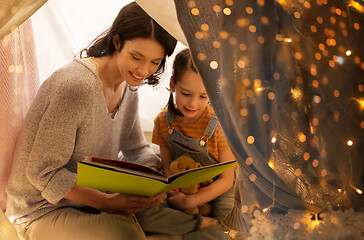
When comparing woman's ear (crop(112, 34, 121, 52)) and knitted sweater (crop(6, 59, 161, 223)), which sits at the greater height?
woman's ear (crop(112, 34, 121, 52))

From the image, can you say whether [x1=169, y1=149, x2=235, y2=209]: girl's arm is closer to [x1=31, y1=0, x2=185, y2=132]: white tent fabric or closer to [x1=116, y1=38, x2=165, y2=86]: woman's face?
[x1=116, y1=38, x2=165, y2=86]: woman's face

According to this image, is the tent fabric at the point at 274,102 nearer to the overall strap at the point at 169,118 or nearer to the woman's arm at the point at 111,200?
the woman's arm at the point at 111,200

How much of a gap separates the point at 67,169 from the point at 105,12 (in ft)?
2.27

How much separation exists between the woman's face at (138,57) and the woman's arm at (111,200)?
0.33 meters

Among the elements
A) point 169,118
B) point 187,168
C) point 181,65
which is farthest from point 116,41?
point 187,168

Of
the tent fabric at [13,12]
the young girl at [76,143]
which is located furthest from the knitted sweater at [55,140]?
the tent fabric at [13,12]

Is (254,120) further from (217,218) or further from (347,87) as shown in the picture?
(217,218)

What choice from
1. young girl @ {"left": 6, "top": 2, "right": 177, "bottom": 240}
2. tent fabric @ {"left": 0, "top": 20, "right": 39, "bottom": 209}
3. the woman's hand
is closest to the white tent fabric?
tent fabric @ {"left": 0, "top": 20, "right": 39, "bottom": 209}

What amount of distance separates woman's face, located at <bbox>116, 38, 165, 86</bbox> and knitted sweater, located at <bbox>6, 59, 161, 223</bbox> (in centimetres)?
9

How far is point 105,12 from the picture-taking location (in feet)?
5.08

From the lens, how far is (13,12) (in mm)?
810

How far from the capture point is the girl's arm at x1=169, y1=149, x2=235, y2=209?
132 centimetres

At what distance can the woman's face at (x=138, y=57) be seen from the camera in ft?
3.71

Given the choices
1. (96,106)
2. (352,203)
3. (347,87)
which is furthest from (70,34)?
(352,203)
